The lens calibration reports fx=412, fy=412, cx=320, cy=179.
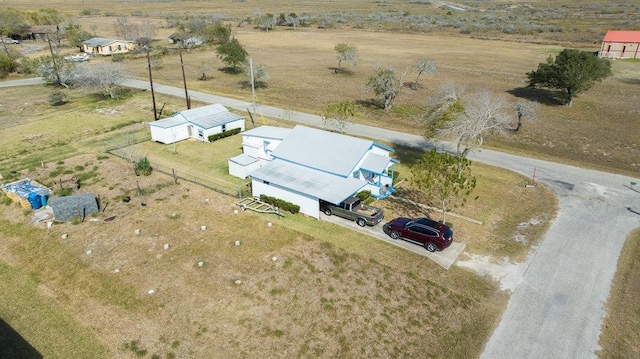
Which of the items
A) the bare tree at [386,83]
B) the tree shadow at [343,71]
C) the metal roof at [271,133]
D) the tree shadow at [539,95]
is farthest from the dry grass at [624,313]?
the tree shadow at [343,71]

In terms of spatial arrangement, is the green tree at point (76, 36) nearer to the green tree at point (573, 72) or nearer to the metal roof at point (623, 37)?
the green tree at point (573, 72)

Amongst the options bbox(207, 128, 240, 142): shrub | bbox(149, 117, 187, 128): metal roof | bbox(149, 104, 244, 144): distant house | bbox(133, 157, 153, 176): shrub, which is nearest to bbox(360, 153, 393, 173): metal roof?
bbox(133, 157, 153, 176): shrub

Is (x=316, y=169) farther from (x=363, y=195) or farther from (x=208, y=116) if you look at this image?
(x=208, y=116)

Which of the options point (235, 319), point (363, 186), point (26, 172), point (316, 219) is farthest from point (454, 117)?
point (26, 172)

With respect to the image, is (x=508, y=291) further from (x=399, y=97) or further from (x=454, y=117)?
(x=399, y=97)

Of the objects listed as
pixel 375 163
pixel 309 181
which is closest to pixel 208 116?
pixel 309 181
